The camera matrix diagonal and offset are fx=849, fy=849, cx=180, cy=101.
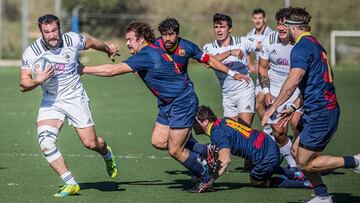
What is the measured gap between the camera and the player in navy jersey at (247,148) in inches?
400

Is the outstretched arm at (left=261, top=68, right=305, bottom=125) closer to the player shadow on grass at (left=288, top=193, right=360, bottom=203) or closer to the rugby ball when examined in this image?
the player shadow on grass at (left=288, top=193, right=360, bottom=203)

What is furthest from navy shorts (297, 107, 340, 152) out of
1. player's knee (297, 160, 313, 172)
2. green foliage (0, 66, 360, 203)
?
green foliage (0, 66, 360, 203)

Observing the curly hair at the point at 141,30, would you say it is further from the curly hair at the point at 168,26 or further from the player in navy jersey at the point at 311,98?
the player in navy jersey at the point at 311,98

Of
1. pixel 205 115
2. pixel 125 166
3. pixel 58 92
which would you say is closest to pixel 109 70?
pixel 58 92

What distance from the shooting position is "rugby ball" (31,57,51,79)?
31.8 ft

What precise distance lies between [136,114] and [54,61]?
30.3ft

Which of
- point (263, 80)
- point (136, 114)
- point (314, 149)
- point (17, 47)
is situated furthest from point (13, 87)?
point (314, 149)

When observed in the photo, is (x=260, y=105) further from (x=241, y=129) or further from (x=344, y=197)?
(x=344, y=197)

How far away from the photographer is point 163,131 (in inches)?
412

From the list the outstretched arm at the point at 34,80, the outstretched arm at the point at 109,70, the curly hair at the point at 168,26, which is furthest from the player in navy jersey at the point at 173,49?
the outstretched arm at the point at 34,80

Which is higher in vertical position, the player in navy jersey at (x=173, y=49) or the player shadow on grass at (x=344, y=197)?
the player in navy jersey at (x=173, y=49)

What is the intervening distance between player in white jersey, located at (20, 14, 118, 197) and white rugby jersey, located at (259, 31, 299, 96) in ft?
10.4

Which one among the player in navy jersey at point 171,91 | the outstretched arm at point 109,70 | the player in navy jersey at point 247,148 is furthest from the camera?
the player in navy jersey at point 247,148

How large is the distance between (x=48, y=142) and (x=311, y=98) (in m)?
3.12
